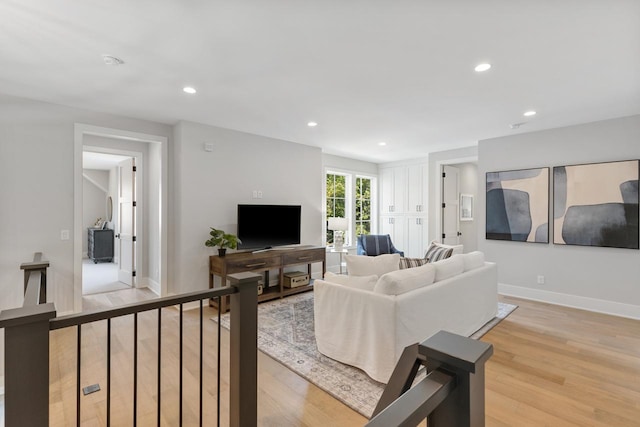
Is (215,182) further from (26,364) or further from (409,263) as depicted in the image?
(26,364)

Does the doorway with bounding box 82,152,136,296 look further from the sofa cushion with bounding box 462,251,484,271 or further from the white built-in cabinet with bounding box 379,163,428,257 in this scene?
the white built-in cabinet with bounding box 379,163,428,257

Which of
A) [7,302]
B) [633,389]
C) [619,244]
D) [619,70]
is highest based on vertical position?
[619,70]

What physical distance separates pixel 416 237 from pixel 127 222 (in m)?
5.58

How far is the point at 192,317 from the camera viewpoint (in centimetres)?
384

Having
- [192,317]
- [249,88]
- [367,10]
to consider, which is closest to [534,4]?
[367,10]

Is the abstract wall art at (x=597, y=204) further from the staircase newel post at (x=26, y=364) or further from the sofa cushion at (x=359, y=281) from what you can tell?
the staircase newel post at (x=26, y=364)

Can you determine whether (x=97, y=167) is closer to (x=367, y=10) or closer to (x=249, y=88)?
(x=249, y=88)

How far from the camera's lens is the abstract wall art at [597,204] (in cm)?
377

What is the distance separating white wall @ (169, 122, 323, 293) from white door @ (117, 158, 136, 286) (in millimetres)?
1384

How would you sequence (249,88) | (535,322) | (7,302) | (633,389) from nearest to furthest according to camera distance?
(633,389) < (249,88) < (7,302) < (535,322)

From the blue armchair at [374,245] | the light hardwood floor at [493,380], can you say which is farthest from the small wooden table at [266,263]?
the blue armchair at [374,245]

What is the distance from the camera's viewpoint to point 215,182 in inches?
173

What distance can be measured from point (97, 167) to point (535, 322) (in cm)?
999

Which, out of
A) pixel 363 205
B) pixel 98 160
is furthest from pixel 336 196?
pixel 98 160
